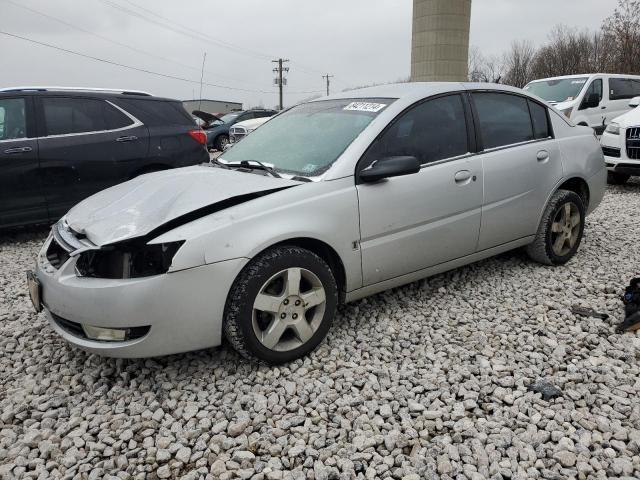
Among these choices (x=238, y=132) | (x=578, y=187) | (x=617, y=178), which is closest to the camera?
(x=578, y=187)

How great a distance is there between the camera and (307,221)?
2.80 metres

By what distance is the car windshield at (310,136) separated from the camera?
3.17 metres

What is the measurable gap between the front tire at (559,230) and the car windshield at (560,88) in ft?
23.2

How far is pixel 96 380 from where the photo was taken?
280 centimetres

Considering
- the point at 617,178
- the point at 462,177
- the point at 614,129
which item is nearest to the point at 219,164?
the point at 462,177

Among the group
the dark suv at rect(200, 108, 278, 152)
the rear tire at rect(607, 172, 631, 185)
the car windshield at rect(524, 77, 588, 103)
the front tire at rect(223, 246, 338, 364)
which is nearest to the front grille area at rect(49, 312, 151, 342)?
the front tire at rect(223, 246, 338, 364)

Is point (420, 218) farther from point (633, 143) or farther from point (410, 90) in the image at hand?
point (633, 143)

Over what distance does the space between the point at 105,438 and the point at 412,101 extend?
2672mm

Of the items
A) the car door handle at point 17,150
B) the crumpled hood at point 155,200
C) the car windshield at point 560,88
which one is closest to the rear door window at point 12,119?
the car door handle at point 17,150

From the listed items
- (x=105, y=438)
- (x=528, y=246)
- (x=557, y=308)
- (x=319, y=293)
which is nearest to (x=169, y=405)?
(x=105, y=438)

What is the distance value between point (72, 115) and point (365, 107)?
3822mm

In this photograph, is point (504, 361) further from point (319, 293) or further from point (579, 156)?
point (579, 156)

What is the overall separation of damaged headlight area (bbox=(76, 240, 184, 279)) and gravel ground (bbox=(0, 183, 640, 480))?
0.65m

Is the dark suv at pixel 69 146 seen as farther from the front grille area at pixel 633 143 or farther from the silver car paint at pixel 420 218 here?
the front grille area at pixel 633 143
